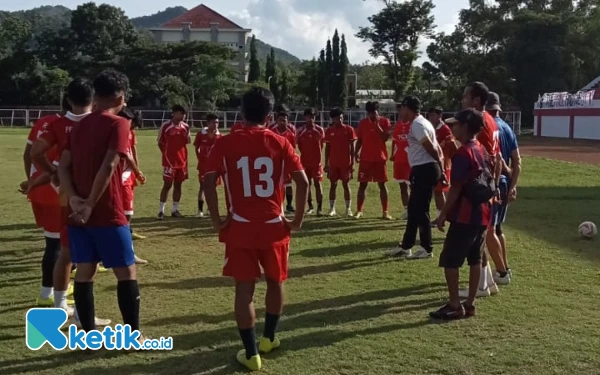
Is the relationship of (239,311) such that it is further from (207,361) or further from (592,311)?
(592,311)

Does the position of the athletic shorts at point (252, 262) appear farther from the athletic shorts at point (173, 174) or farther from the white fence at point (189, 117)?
the white fence at point (189, 117)

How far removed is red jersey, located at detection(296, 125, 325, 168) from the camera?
42.1 feet

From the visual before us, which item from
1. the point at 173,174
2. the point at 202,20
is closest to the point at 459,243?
the point at 173,174

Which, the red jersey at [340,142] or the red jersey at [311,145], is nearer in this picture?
the red jersey at [340,142]

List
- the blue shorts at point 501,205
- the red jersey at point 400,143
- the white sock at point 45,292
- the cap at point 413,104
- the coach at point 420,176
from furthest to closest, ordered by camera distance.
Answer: the red jersey at point 400,143
the cap at point 413,104
the coach at point 420,176
the blue shorts at point 501,205
the white sock at point 45,292

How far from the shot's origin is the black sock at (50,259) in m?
6.41

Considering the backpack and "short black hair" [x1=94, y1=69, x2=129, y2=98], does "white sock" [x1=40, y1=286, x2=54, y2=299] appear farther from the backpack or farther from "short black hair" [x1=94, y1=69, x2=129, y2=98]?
the backpack

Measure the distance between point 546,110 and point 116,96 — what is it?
47.9 metres

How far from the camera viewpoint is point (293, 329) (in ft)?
19.7

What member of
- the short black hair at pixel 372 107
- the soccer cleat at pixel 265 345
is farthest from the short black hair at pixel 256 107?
the short black hair at pixel 372 107

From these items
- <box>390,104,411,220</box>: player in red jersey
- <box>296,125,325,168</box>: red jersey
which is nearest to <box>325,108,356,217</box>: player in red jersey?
<box>296,125,325,168</box>: red jersey

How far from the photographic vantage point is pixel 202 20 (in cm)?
10881

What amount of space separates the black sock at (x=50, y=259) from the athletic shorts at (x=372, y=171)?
6.68 m

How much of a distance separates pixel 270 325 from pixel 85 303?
4.56 ft
